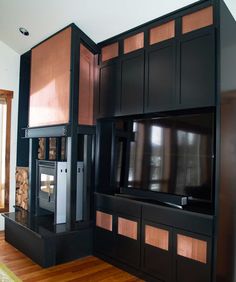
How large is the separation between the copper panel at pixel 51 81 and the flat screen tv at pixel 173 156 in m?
0.99

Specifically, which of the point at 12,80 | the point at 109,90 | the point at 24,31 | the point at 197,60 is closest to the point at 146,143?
the point at 109,90

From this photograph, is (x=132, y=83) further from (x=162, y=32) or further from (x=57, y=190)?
(x=57, y=190)

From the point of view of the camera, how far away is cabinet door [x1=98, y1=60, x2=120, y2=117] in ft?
10.7

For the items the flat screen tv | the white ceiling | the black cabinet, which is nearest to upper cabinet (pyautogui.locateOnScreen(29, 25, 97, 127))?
the white ceiling

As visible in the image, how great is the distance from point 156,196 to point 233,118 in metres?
1.09

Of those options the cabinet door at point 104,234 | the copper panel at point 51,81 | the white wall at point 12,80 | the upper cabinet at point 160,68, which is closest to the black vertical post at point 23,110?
the white wall at point 12,80

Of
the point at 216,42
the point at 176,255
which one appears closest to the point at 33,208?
the point at 176,255

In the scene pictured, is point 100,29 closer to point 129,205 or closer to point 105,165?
point 105,165

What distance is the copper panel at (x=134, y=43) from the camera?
303 centimetres

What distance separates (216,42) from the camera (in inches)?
92.4

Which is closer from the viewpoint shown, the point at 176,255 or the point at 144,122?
the point at 176,255

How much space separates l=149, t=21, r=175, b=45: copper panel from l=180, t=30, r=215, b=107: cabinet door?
202 mm

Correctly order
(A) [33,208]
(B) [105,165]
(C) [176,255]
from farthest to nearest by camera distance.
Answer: (A) [33,208] < (B) [105,165] < (C) [176,255]

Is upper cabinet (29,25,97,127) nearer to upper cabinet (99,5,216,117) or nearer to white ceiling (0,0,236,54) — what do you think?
white ceiling (0,0,236,54)
